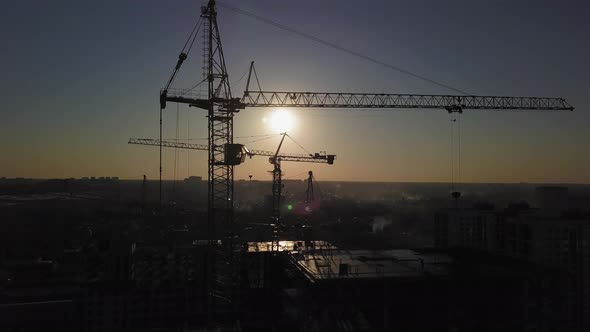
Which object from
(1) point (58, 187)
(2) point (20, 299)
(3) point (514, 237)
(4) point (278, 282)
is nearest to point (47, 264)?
(2) point (20, 299)

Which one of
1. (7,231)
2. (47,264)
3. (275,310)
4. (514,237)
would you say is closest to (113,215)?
(7,231)

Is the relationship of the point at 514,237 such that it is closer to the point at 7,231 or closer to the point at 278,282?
the point at 278,282

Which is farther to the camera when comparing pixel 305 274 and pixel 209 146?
pixel 209 146

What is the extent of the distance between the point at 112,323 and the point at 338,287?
11.7 meters

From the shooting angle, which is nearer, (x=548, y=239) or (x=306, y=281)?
(x=306, y=281)

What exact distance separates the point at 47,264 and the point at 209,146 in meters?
19.2

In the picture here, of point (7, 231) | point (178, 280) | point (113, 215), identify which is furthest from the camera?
point (113, 215)

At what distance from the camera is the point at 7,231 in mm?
46594

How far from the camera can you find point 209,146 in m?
17.7

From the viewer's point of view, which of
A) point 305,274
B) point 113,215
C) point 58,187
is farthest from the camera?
point 58,187

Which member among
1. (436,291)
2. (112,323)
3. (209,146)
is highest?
(209,146)

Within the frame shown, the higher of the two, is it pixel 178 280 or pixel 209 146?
pixel 209 146

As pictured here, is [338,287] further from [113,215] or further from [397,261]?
[113,215]

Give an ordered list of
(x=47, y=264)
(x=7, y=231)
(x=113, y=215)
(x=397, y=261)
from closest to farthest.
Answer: (x=397, y=261) < (x=47, y=264) < (x=7, y=231) < (x=113, y=215)
